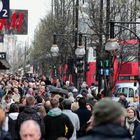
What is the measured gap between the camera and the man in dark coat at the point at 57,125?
40.5ft

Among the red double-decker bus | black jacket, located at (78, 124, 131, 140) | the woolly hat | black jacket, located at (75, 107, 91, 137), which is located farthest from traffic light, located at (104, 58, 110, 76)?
black jacket, located at (78, 124, 131, 140)

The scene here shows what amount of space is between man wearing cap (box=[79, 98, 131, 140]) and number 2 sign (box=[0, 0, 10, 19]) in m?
30.1

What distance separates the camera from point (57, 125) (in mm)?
12352

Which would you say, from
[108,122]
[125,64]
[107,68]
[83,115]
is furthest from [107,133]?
[125,64]

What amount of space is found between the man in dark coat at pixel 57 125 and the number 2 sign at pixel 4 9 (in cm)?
2260

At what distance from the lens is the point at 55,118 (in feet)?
40.7

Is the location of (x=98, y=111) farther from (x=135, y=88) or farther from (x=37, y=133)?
(x=135, y=88)

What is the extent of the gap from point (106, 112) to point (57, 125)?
25.0 ft

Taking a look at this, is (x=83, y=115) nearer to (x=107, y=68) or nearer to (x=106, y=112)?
(x=106, y=112)

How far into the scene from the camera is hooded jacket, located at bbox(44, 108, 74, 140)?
40.5 ft

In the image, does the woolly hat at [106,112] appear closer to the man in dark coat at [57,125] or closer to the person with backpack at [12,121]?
the person with backpack at [12,121]

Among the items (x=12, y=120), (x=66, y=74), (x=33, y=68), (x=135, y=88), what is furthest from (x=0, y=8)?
(x=33, y=68)

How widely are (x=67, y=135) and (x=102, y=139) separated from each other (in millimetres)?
7837

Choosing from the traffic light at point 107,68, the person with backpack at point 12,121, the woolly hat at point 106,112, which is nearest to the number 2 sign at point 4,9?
the traffic light at point 107,68
